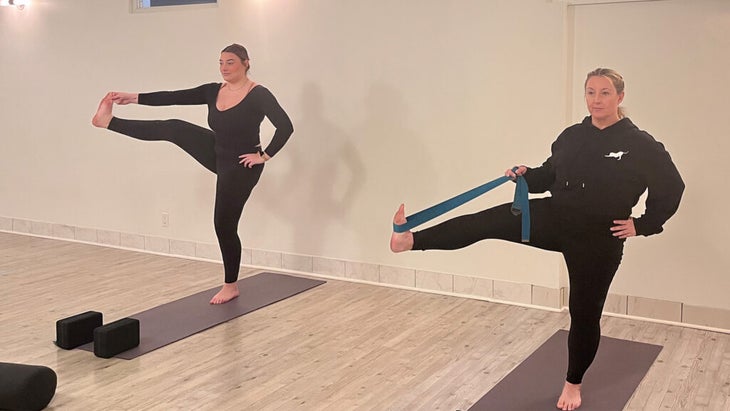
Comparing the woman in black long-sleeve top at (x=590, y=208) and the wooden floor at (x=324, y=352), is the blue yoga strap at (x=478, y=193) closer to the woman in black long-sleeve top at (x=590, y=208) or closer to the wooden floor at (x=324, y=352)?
the woman in black long-sleeve top at (x=590, y=208)

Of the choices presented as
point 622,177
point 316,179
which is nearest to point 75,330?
point 316,179

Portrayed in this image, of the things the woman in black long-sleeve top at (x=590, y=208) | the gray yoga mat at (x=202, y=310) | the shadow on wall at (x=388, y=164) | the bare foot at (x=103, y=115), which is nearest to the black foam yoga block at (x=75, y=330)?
the gray yoga mat at (x=202, y=310)

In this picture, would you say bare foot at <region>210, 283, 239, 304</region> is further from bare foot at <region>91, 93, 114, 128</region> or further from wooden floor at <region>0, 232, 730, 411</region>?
bare foot at <region>91, 93, 114, 128</region>

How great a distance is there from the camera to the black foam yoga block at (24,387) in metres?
3.33

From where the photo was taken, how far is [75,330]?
4270 mm

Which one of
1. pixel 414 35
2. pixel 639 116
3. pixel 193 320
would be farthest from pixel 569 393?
pixel 414 35

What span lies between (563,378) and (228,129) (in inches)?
94.1

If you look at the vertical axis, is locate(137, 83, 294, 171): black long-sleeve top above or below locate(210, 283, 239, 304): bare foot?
above

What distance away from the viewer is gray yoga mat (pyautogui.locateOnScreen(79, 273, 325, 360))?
4.43 meters

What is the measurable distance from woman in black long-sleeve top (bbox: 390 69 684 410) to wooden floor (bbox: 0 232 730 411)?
1.97 feet

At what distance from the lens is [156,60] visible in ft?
21.1

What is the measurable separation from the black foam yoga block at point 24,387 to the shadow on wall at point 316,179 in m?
2.68

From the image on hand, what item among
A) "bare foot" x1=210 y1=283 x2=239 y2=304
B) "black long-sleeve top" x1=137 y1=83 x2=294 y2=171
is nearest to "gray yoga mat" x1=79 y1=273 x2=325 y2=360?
"bare foot" x1=210 y1=283 x2=239 y2=304

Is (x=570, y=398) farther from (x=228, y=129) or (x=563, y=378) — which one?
(x=228, y=129)
